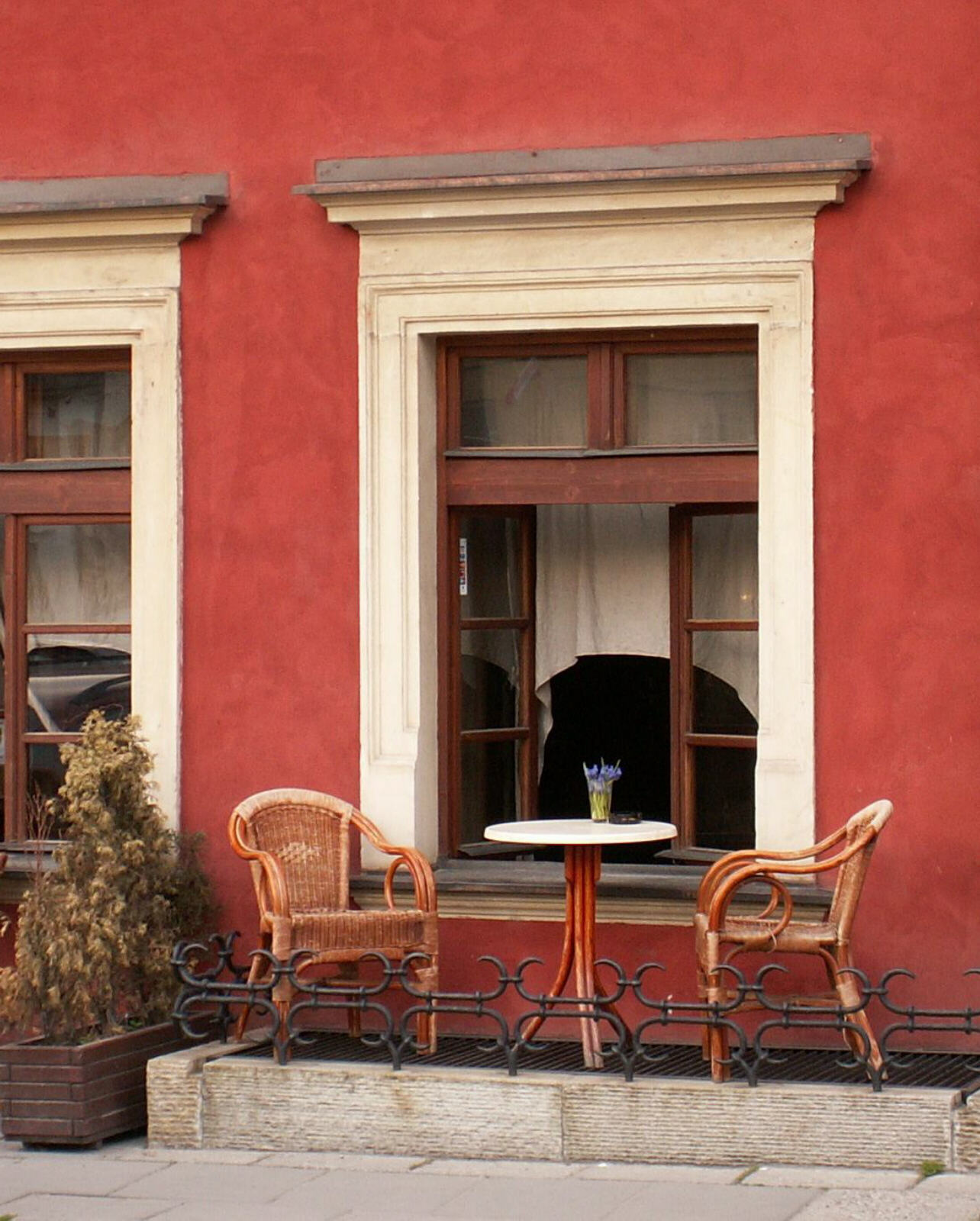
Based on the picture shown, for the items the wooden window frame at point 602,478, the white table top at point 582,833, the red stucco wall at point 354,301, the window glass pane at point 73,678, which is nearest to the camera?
the white table top at point 582,833

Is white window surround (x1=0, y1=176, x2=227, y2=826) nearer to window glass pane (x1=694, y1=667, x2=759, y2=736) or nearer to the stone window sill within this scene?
the stone window sill

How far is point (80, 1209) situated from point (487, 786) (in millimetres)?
2751

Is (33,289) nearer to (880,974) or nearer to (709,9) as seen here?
(709,9)

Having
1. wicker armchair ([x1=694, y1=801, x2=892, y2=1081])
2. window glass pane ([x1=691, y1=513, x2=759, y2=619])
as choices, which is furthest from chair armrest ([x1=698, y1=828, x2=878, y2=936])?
window glass pane ([x1=691, y1=513, x2=759, y2=619])

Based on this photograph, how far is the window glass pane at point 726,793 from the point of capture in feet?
27.6

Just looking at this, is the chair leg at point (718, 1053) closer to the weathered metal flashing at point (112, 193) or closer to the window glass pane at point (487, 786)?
the window glass pane at point (487, 786)

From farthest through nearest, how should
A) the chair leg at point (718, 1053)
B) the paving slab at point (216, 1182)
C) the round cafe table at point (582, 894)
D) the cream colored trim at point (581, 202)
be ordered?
1. the cream colored trim at point (581, 202)
2. the round cafe table at point (582, 894)
3. the chair leg at point (718, 1053)
4. the paving slab at point (216, 1182)

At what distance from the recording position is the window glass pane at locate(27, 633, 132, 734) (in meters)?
8.91

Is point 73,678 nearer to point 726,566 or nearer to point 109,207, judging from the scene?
point 109,207

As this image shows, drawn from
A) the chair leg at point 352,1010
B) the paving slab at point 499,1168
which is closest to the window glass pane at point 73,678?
the chair leg at point 352,1010

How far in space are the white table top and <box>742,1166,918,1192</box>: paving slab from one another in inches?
46.4

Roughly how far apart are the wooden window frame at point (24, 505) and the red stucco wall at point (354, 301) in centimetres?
47

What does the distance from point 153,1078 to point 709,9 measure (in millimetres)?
4398

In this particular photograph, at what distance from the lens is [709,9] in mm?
8094
